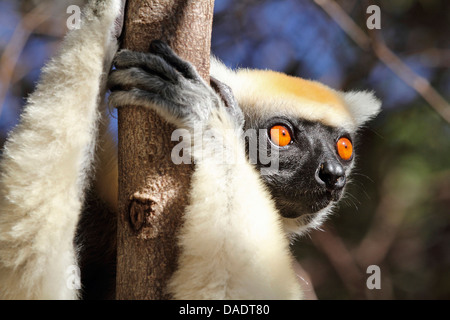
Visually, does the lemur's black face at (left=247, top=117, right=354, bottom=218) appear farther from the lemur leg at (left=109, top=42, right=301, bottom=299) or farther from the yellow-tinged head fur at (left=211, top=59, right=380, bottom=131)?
the lemur leg at (left=109, top=42, right=301, bottom=299)

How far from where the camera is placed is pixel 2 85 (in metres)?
4.32

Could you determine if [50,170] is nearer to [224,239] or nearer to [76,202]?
[76,202]

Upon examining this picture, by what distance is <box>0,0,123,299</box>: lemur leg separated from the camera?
1.60 m

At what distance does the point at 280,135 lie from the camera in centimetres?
238

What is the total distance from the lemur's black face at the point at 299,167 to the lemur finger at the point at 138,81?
2.58 feet

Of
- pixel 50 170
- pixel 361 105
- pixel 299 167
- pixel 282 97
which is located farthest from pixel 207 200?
pixel 361 105

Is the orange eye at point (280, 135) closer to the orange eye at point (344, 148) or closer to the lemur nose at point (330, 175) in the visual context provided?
the lemur nose at point (330, 175)

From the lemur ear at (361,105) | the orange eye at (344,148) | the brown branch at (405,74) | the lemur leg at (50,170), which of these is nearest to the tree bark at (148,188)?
the lemur leg at (50,170)

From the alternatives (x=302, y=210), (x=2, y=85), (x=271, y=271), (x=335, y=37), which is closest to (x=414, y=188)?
(x=335, y=37)

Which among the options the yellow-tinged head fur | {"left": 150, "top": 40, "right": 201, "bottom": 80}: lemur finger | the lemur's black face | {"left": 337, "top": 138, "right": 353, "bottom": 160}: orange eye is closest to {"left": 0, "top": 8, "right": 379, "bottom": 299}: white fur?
{"left": 150, "top": 40, "right": 201, "bottom": 80}: lemur finger

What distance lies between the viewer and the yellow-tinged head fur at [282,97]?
2.47 m

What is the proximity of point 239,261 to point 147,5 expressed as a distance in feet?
3.20

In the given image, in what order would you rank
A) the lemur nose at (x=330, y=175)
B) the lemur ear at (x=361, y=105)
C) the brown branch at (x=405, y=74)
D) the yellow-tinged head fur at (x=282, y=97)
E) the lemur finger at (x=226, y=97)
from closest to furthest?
1. the lemur finger at (x=226, y=97)
2. the lemur nose at (x=330, y=175)
3. the yellow-tinged head fur at (x=282, y=97)
4. the lemur ear at (x=361, y=105)
5. the brown branch at (x=405, y=74)

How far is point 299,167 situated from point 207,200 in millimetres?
816
